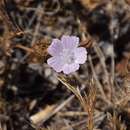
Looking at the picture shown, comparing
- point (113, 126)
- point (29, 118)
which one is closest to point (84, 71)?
point (29, 118)

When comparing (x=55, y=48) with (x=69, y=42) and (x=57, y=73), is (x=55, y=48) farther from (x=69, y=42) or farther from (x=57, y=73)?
(x=57, y=73)

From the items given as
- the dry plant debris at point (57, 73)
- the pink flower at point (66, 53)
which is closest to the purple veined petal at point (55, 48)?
the pink flower at point (66, 53)

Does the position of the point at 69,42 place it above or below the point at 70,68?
above

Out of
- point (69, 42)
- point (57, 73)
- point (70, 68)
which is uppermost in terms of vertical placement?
point (69, 42)

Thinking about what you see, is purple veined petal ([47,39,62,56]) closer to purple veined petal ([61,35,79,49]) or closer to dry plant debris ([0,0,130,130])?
purple veined petal ([61,35,79,49])

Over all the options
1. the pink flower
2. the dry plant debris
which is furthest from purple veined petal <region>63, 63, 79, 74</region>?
the dry plant debris

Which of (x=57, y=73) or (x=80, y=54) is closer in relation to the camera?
(x=80, y=54)

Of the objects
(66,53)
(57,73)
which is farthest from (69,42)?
(57,73)

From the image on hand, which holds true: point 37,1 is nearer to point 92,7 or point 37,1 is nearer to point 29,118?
point 92,7
